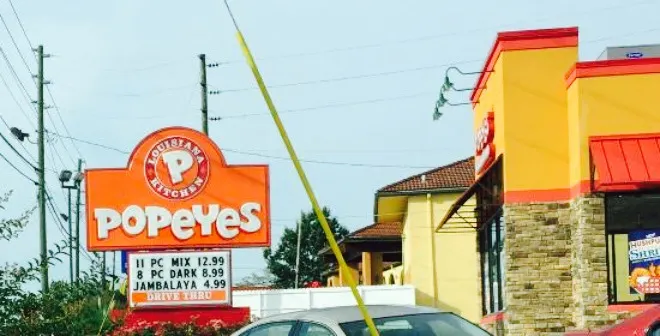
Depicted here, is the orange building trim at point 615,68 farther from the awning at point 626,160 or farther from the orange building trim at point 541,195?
the orange building trim at point 541,195

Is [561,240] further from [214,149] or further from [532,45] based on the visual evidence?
[214,149]

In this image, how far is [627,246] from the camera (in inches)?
835

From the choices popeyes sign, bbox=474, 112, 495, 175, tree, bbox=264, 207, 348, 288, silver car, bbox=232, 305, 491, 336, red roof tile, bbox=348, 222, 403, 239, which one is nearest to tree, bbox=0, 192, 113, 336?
silver car, bbox=232, 305, 491, 336

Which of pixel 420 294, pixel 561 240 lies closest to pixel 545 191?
pixel 561 240

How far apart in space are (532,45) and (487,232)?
5.95 metres

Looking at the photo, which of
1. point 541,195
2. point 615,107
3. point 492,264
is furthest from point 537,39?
point 492,264

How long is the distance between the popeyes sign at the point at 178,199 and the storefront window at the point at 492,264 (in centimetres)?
476

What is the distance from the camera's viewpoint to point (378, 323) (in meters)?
10.2

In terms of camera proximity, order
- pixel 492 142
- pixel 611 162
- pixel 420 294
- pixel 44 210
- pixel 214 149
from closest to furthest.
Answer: pixel 611 162 < pixel 492 142 < pixel 214 149 < pixel 44 210 < pixel 420 294

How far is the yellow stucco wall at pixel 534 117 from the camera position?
22844mm

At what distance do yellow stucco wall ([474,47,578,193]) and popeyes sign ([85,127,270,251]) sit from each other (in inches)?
233

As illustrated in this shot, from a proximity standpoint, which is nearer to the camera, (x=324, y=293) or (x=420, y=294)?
(x=324, y=293)

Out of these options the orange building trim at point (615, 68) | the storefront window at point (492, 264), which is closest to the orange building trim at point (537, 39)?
the orange building trim at point (615, 68)

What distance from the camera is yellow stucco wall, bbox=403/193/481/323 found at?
1666 inches
